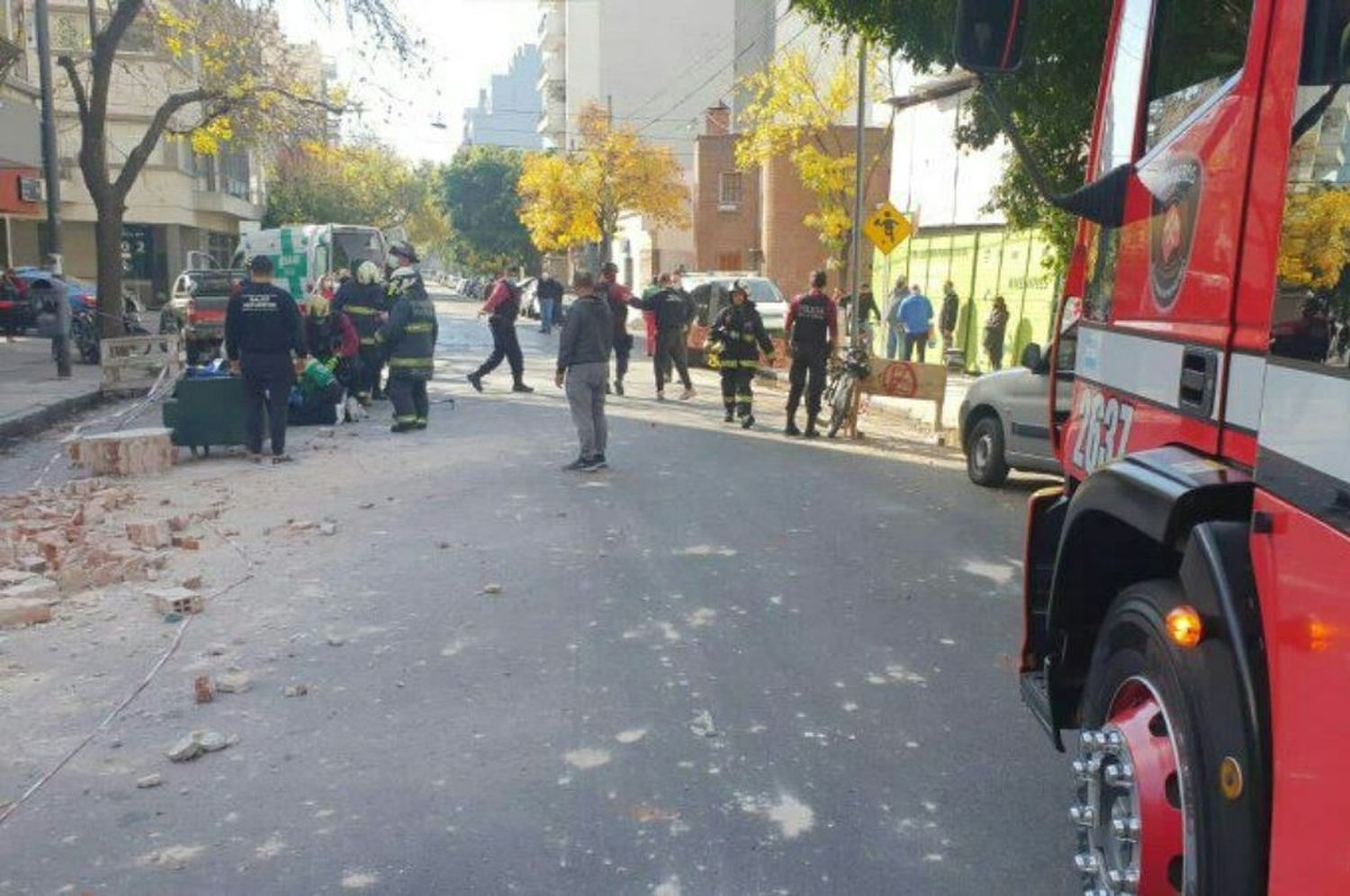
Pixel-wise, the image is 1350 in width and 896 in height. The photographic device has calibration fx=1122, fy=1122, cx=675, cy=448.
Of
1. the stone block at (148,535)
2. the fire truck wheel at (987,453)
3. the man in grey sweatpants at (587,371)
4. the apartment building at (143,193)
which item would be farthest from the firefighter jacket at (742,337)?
the apartment building at (143,193)

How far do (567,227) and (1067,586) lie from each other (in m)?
48.4

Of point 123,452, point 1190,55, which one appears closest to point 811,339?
point 123,452

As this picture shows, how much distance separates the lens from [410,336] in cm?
1184

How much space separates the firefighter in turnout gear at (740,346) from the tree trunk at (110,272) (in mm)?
12249

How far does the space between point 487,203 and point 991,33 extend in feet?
216

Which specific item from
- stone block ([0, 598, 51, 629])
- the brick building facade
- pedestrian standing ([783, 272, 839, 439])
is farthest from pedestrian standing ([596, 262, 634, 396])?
the brick building facade

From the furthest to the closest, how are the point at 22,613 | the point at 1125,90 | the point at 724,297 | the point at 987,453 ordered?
the point at 724,297
the point at 987,453
the point at 22,613
the point at 1125,90

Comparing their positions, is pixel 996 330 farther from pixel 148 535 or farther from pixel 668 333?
pixel 148 535

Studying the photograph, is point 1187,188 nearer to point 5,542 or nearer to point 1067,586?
point 1067,586

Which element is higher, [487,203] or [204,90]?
[487,203]

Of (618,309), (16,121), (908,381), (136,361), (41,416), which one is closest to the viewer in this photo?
(908,381)

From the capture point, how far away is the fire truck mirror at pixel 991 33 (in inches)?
126

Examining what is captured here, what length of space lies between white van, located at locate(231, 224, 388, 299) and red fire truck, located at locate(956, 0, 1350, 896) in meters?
21.2

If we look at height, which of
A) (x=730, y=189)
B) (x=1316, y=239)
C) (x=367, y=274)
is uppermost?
(x=730, y=189)
